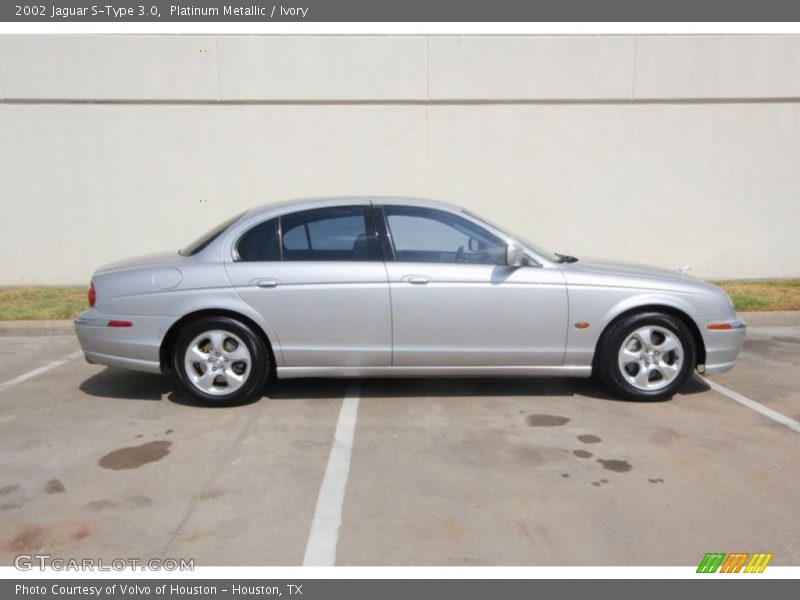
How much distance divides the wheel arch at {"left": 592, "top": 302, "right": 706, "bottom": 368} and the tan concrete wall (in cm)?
501

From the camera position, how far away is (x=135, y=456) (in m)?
4.27

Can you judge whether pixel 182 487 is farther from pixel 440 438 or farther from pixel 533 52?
pixel 533 52

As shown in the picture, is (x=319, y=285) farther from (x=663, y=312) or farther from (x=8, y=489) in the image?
(x=663, y=312)

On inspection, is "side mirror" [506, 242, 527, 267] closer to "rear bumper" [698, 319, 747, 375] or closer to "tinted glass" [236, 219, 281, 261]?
"rear bumper" [698, 319, 747, 375]

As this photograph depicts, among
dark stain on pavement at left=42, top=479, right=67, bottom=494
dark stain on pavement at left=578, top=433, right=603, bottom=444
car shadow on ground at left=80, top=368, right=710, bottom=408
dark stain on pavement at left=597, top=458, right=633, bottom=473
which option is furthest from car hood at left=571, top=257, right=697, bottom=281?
dark stain on pavement at left=42, top=479, right=67, bottom=494

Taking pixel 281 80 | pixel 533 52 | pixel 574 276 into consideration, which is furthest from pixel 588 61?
pixel 574 276

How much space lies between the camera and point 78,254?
10.1 meters

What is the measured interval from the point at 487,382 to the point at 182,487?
2.87 m

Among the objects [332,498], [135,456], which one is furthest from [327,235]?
[332,498]

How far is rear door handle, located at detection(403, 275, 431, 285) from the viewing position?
16.4 feet

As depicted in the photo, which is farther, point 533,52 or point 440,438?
point 533,52

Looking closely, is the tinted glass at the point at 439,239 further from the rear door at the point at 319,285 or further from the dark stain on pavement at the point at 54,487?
the dark stain on pavement at the point at 54,487

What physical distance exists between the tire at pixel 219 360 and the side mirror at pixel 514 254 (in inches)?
78.4

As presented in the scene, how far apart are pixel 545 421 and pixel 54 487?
323 centimetres
